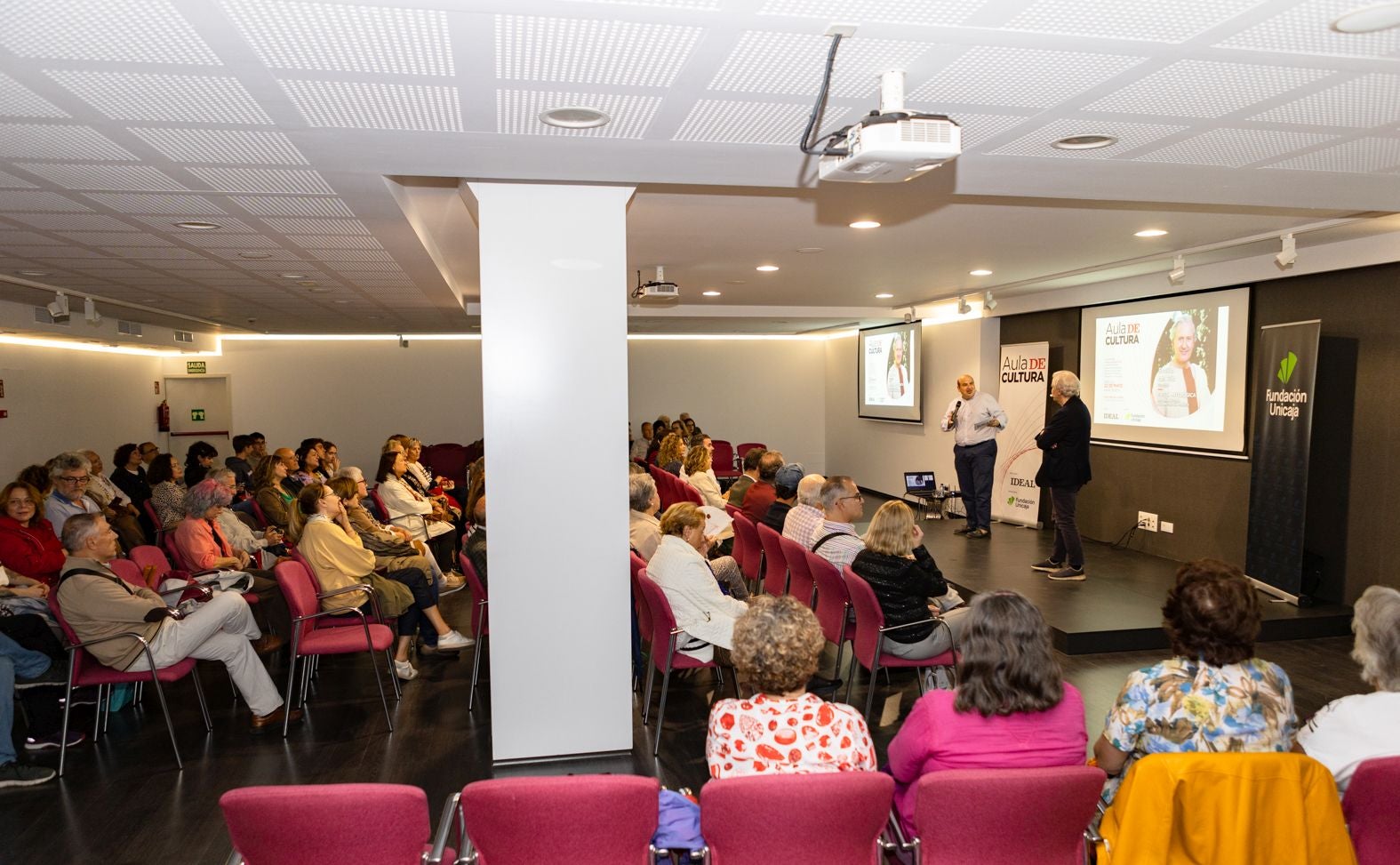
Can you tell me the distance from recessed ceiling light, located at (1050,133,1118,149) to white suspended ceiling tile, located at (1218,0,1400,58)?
2.91 feet

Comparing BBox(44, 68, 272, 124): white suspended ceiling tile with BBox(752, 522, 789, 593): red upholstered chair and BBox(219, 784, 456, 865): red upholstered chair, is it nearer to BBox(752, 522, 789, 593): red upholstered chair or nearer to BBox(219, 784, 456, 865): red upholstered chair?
BBox(219, 784, 456, 865): red upholstered chair

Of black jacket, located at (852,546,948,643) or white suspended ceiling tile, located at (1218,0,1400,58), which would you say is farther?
black jacket, located at (852,546,948,643)

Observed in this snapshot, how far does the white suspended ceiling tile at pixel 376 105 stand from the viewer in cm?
256

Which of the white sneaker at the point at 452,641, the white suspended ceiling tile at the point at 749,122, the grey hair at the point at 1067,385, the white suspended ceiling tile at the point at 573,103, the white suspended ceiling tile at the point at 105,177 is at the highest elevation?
the white suspended ceiling tile at the point at 749,122

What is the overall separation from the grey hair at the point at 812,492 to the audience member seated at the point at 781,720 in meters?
3.22

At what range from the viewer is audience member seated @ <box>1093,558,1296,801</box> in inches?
94.0

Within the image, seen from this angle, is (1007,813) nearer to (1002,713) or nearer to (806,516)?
(1002,713)

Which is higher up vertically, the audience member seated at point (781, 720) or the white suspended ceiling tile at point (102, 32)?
the white suspended ceiling tile at point (102, 32)

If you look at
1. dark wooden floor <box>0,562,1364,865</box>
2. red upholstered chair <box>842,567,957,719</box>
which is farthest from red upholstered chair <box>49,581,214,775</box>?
red upholstered chair <box>842,567,957,719</box>

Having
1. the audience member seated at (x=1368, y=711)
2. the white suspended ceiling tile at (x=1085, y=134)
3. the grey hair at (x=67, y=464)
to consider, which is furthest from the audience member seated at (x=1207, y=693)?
the grey hair at (x=67, y=464)

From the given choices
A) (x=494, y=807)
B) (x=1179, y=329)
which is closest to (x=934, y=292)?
(x=1179, y=329)

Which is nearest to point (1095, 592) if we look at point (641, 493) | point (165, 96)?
point (641, 493)

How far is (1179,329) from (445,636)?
276 inches

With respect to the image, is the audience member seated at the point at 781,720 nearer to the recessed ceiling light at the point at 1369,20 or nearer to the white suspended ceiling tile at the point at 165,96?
the recessed ceiling light at the point at 1369,20
